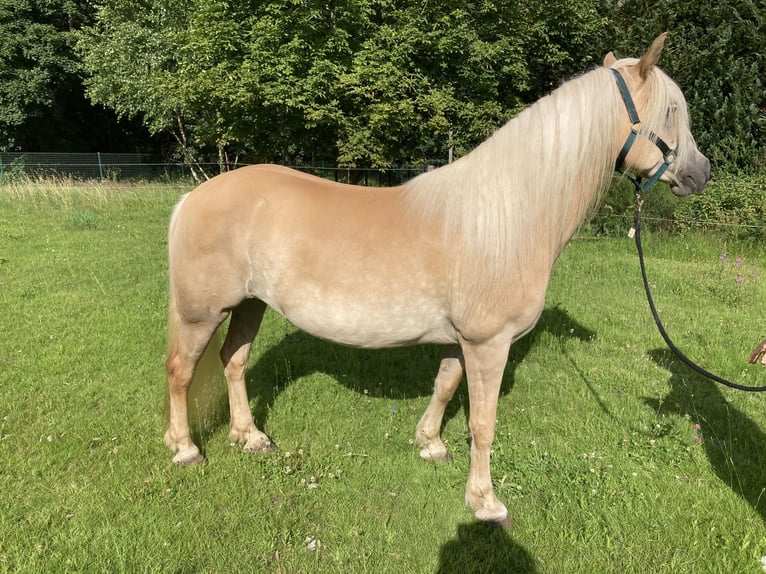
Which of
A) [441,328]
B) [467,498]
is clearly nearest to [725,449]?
[467,498]

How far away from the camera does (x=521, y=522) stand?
279 cm

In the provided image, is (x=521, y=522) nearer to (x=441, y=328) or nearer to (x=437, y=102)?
(x=441, y=328)

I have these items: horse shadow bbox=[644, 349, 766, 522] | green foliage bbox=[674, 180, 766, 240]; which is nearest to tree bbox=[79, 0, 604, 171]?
green foliage bbox=[674, 180, 766, 240]

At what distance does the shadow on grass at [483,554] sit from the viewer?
249 centimetres

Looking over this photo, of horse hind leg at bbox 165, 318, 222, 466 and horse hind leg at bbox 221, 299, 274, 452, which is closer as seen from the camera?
horse hind leg at bbox 165, 318, 222, 466

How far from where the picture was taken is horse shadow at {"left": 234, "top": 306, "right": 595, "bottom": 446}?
4.17m

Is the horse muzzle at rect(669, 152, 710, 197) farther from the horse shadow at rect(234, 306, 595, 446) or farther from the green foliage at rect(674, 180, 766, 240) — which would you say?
the green foliage at rect(674, 180, 766, 240)

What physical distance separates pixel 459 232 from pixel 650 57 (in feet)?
4.14

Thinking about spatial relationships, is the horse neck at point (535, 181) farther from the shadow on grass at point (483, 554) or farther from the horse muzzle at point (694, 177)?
the shadow on grass at point (483, 554)

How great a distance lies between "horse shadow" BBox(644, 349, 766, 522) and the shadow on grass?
1464 mm

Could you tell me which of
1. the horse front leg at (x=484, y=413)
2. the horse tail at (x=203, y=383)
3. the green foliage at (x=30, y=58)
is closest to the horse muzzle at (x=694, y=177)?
the horse front leg at (x=484, y=413)

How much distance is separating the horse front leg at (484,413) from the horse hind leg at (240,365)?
4.96ft

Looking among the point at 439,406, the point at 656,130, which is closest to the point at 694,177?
the point at 656,130

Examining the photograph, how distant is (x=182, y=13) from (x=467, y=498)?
78.9 feet
